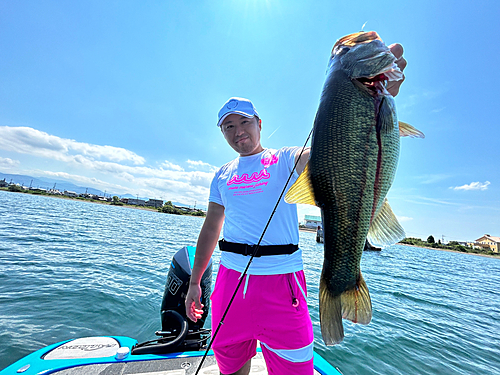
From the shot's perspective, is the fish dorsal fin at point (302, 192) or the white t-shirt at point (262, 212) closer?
the fish dorsal fin at point (302, 192)

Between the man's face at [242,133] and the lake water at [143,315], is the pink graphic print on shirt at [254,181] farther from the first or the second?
the lake water at [143,315]

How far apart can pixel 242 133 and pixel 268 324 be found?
1.59 metres

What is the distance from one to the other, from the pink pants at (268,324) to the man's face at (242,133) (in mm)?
1118

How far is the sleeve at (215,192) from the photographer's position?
2.41 meters

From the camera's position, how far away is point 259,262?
1853 millimetres

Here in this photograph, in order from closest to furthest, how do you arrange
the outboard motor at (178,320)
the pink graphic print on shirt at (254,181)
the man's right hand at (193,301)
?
1. the pink graphic print on shirt at (254,181)
2. the man's right hand at (193,301)
3. the outboard motor at (178,320)

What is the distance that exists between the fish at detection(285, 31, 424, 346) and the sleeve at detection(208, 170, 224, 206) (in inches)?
44.1

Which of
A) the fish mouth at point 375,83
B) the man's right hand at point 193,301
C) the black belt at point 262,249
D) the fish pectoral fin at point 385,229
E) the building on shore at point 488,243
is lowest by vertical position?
the man's right hand at point 193,301

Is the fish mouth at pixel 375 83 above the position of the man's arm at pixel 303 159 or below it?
above

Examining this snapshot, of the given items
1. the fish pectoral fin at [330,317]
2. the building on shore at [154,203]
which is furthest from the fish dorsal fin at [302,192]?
the building on shore at [154,203]

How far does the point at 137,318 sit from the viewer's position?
597 cm

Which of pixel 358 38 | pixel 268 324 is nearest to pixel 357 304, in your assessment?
pixel 268 324

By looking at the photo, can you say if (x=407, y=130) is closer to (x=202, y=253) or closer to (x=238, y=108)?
(x=238, y=108)

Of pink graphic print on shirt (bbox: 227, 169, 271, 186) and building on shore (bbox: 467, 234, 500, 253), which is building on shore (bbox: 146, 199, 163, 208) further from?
pink graphic print on shirt (bbox: 227, 169, 271, 186)
